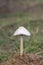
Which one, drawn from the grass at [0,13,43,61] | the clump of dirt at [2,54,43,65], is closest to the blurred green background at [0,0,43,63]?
the grass at [0,13,43,61]

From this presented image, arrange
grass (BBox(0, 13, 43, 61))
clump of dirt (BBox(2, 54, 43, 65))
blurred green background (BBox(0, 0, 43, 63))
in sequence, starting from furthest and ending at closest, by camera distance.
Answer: blurred green background (BBox(0, 0, 43, 63)) → grass (BBox(0, 13, 43, 61)) → clump of dirt (BBox(2, 54, 43, 65))

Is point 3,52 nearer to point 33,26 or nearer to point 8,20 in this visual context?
point 33,26

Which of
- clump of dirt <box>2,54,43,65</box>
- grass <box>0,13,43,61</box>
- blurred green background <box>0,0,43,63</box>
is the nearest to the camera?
clump of dirt <box>2,54,43,65</box>

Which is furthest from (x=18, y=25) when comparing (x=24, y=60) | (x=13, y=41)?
(x=24, y=60)

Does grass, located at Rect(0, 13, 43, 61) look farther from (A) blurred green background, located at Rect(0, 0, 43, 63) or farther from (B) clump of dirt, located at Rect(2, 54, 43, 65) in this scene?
(B) clump of dirt, located at Rect(2, 54, 43, 65)

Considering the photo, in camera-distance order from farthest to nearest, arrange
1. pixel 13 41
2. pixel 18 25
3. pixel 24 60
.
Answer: pixel 18 25, pixel 13 41, pixel 24 60

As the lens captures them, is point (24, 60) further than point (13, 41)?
No

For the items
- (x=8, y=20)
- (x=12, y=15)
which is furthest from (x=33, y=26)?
(x=12, y=15)

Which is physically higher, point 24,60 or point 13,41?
point 13,41

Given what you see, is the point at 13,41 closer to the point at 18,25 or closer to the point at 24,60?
the point at 18,25

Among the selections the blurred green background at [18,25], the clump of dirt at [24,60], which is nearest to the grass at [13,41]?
the blurred green background at [18,25]

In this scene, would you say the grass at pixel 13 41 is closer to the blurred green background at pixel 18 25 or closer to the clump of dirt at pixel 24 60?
the blurred green background at pixel 18 25
